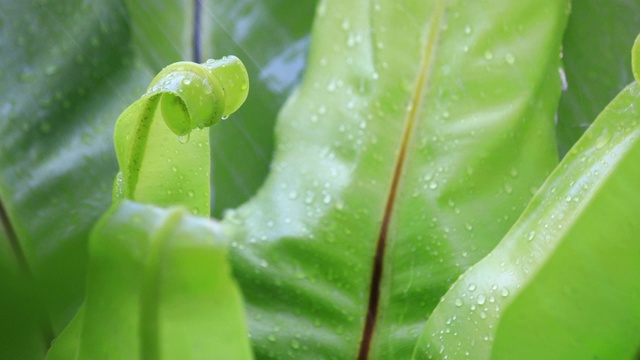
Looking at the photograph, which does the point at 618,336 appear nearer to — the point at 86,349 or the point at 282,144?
the point at 86,349

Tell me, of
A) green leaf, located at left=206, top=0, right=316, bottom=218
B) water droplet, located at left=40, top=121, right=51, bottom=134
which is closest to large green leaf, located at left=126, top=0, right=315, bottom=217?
green leaf, located at left=206, top=0, right=316, bottom=218

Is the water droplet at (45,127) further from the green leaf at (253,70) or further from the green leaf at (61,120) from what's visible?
the green leaf at (253,70)

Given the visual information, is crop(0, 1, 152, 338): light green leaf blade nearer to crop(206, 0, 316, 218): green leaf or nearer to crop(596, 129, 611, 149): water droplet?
crop(206, 0, 316, 218): green leaf

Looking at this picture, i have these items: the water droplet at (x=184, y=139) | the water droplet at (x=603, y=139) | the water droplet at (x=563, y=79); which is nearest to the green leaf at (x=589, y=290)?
the water droplet at (x=603, y=139)

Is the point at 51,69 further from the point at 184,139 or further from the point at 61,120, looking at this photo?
the point at 184,139

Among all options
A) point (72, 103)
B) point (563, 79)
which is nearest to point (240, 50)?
point (72, 103)

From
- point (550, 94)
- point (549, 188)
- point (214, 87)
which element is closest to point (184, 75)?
point (214, 87)
